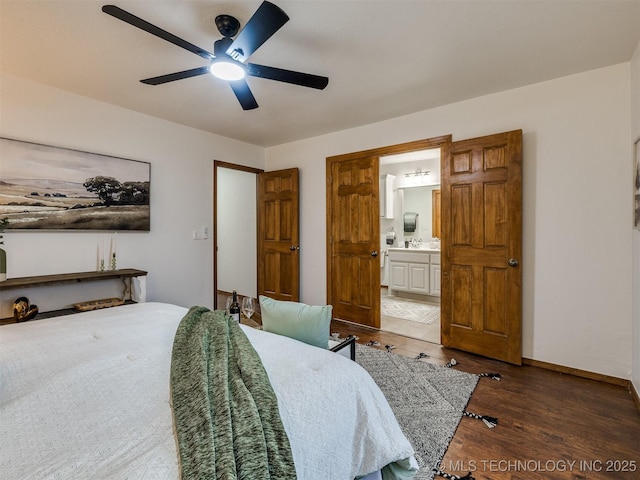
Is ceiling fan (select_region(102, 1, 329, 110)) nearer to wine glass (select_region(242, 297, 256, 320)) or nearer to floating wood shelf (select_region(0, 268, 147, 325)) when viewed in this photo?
wine glass (select_region(242, 297, 256, 320))

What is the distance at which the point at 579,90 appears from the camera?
2.55 m

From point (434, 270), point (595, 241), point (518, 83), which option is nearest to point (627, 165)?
point (595, 241)

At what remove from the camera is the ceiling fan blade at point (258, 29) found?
1450mm

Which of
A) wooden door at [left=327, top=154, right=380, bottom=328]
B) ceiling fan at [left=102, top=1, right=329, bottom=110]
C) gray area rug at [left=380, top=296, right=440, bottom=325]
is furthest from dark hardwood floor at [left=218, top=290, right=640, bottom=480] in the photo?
ceiling fan at [left=102, top=1, right=329, bottom=110]

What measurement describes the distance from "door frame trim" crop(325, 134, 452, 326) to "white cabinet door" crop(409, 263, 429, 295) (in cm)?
180

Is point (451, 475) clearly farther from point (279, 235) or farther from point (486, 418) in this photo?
point (279, 235)

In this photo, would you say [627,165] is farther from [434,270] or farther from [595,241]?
[434,270]

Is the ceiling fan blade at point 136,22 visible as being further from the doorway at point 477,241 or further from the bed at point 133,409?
the doorway at point 477,241

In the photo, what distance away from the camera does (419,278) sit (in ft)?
17.0

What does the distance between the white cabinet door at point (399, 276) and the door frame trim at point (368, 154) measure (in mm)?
1779

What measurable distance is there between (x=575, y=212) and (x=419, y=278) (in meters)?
2.77

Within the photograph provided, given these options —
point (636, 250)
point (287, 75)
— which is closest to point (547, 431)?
point (636, 250)

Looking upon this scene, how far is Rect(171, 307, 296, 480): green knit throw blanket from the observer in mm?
A: 706

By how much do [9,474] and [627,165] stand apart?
3.67 metres
